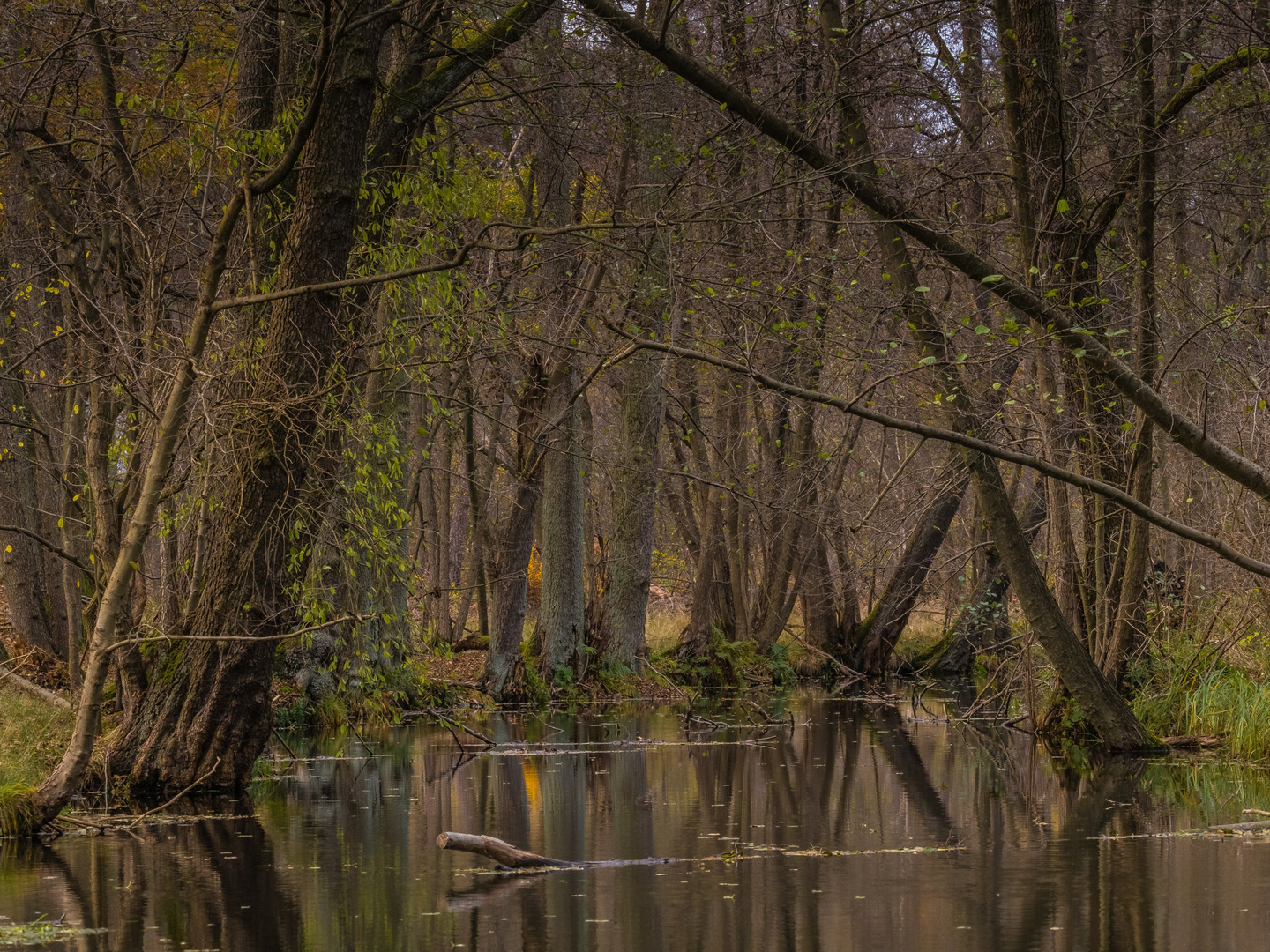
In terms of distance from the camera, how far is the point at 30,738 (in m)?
10.4

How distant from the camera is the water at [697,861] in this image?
6.26 metres

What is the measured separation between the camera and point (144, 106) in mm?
13188

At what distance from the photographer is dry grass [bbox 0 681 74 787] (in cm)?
957

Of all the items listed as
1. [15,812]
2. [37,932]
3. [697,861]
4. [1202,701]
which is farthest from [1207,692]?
[37,932]

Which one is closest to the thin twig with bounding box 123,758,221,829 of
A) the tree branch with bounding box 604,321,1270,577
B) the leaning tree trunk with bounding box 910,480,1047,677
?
the tree branch with bounding box 604,321,1270,577

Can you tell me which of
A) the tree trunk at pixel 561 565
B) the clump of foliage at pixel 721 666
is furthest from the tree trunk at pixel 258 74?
the clump of foliage at pixel 721 666

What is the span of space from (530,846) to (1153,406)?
4830mm

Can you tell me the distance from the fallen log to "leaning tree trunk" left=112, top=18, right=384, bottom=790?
308cm

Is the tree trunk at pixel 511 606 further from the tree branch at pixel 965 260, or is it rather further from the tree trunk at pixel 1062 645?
the tree branch at pixel 965 260

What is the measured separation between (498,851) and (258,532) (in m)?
3.73

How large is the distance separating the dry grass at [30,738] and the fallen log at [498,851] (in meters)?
3.35

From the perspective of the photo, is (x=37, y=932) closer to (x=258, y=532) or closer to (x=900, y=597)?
(x=258, y=532)

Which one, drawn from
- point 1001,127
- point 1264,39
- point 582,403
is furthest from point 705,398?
point 1264,39

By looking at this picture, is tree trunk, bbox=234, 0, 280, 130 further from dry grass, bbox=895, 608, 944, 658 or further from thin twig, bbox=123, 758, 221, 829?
dry grass, bbox=895, 608, 944, 658
